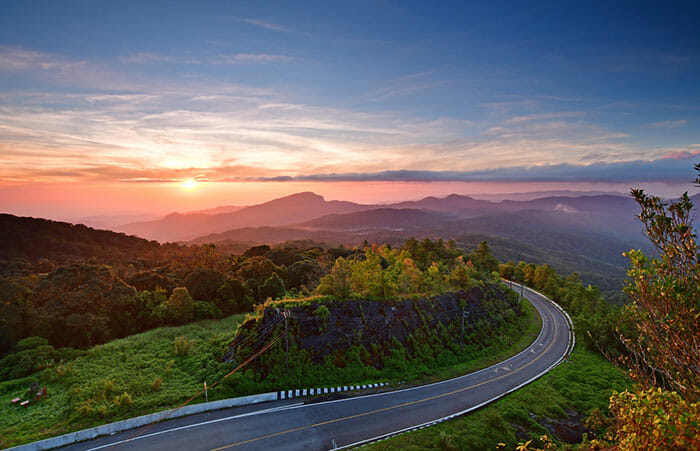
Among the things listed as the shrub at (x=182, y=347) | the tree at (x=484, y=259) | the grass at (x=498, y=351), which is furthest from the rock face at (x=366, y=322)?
the tree at (x=484, y=259)

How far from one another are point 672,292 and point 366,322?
2196 cm

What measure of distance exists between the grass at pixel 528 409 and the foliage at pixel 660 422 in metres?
13.4

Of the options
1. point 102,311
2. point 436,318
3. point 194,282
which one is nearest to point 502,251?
point 436,318

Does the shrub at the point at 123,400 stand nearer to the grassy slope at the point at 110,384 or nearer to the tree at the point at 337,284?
the grassy slope at the point at 110,384

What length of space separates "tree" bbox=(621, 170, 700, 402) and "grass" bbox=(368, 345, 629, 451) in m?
12.4

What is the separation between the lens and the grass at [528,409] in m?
17.3

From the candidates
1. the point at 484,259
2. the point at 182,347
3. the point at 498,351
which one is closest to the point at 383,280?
the point at 498,351

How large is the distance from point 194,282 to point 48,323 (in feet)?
46.5

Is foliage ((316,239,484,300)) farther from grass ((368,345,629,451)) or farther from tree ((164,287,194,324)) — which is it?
tree ((164,287,194,324))

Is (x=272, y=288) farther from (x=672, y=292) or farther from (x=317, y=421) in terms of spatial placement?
(x=672, y=292)

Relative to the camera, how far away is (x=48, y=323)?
27.5 meters

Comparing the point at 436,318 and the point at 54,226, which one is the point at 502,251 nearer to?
the point at 436,318

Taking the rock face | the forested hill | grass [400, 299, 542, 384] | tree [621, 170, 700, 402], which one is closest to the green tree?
the rock face

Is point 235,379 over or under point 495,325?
over
